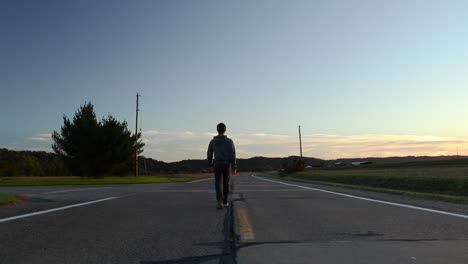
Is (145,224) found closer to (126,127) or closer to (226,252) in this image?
(226,252)

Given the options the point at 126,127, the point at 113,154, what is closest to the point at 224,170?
the point at 113,154

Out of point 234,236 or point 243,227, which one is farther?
point 243,227

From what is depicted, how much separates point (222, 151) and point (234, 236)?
176 inches

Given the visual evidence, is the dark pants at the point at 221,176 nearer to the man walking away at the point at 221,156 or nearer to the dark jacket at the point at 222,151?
the man walking away at the point at 221,156

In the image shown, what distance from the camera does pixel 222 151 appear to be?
10.4m

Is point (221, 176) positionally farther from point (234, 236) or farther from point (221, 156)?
point (234, 236)

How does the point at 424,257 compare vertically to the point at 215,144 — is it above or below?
below

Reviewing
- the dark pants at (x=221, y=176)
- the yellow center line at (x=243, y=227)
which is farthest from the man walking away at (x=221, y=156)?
the yellow center line at (x=243, y=227)

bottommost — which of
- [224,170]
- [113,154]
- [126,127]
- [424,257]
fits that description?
[424,257]

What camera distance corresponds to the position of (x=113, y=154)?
5384 centimetres

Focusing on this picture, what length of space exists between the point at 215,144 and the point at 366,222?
4231 millimetres

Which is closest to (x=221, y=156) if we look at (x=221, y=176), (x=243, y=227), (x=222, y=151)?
(x=222, y=151)

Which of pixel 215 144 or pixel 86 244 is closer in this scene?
pixel 86 244

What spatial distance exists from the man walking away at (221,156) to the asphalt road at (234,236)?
1122mm
